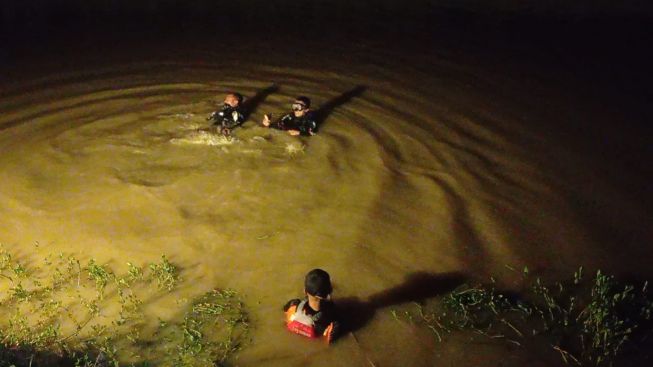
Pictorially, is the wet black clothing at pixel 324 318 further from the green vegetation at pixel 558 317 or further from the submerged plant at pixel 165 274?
the submerged plant at pixel 165 274

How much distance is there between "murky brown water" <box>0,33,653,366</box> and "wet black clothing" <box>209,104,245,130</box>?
0.17m

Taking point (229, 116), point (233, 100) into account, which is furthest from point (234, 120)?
point (233, 100)

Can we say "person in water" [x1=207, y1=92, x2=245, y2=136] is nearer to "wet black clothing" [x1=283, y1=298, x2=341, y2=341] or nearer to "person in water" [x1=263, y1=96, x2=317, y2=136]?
"person in water" [x1=263, y1=96, x2=317, y2=136]

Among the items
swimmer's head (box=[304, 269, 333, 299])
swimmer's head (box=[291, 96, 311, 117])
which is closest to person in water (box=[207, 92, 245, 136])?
swimmer's head (box=[291, 96, 311, 117])

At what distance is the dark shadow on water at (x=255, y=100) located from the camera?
645 centimetres

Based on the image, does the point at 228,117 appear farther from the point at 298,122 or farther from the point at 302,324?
the point at 302,324

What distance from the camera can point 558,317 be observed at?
3516 mm

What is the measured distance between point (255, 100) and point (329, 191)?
2.62 m

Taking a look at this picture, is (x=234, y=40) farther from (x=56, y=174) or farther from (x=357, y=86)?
(x=56, y=174)

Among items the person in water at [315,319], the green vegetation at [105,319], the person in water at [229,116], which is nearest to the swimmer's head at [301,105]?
the person in water at [229,116]

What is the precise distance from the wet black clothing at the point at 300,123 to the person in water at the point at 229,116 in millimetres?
554

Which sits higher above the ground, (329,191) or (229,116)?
(229,116)

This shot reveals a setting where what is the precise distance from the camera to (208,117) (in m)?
6.24

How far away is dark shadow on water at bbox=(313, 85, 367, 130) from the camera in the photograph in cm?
643
